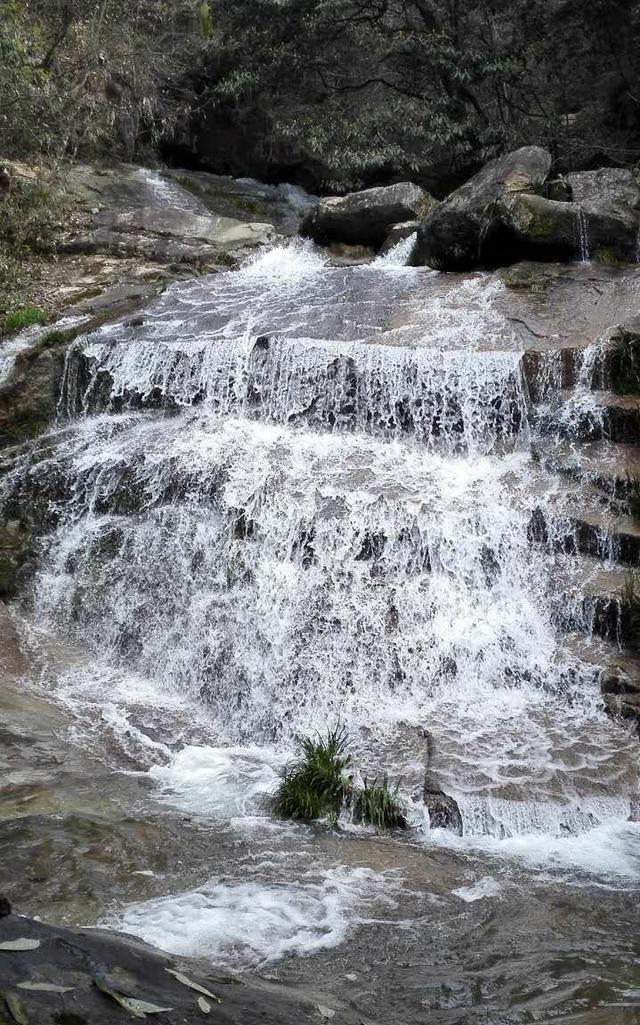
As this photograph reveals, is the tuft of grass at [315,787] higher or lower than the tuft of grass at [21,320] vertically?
lower

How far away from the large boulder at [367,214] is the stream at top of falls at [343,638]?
2.62m

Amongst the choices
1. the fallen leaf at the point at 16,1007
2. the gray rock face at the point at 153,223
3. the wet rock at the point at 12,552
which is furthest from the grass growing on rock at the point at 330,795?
the gray rock face at the point at 153,223

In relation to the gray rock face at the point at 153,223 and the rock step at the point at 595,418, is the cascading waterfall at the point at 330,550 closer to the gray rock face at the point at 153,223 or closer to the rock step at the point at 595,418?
the rock step at the point at 595,418

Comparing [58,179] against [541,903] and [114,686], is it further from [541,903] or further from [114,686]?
[541,903]

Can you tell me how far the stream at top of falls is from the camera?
15.8 feet

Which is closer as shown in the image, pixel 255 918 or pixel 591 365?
pixel 255 918

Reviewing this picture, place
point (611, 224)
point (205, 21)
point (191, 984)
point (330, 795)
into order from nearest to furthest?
point (191, 984) < point (330, 795) < point (611, 224) < point (205, 21)

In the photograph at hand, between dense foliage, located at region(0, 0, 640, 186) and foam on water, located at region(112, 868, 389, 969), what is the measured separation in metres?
13.9

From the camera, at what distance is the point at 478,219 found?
1360 centimetres

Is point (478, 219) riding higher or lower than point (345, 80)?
lower

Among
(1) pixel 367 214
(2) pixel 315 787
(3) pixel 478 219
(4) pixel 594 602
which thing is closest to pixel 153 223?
(1) pixel 367 214

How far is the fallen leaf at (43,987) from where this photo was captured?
2.31 metres

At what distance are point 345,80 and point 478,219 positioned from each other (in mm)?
8145

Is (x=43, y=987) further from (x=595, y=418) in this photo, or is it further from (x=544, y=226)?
(x=544, y=226)
